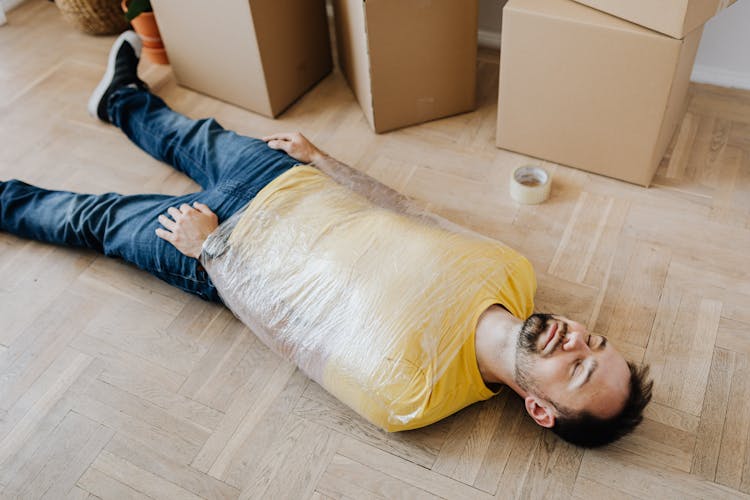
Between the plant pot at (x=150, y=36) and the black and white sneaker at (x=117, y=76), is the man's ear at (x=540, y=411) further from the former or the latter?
the plant pot at (x=150, y=36)

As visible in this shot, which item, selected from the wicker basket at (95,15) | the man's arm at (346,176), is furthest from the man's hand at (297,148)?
the wicker basket at (95,15)

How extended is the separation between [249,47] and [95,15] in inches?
33.0

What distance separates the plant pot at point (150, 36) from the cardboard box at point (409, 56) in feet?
2.12

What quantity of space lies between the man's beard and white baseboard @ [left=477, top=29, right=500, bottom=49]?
4.25ft

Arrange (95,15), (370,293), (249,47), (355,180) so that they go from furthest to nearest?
1. (95,15)
2. (249,47)
3. (355,180)
4. (370,293)

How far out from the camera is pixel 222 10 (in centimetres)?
193

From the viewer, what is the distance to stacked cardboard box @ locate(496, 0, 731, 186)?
155 centimetres

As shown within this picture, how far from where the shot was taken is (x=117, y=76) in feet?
6.78

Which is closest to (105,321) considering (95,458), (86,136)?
(95,458)

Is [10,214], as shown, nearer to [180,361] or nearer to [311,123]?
[180,361]

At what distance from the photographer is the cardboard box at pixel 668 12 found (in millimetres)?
1459

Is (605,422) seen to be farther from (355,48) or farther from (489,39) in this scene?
(489,39)

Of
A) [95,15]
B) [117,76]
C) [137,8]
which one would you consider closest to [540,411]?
[117,76]

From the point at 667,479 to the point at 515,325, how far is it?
0.41 m
